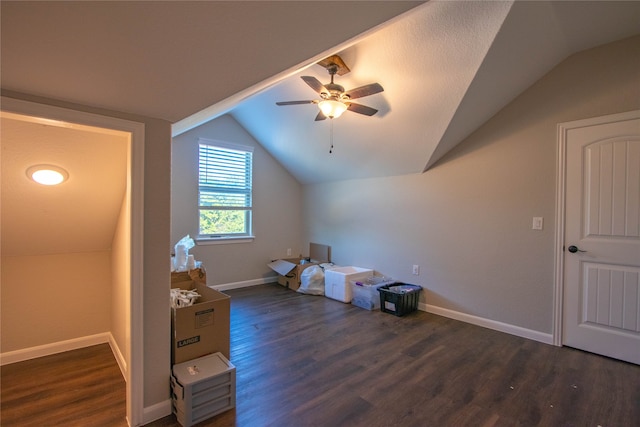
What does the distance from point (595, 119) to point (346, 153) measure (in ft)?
8.29

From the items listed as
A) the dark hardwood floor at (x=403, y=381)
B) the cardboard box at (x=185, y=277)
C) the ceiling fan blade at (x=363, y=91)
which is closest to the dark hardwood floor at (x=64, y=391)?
the dark hardwood floor at (x=403, y=381)

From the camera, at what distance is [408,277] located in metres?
3.86

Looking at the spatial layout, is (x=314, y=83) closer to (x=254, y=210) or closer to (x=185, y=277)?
(x=185, y=277)

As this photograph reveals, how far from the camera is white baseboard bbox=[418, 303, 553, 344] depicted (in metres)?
2.79

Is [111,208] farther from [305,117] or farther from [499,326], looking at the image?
[499,326]

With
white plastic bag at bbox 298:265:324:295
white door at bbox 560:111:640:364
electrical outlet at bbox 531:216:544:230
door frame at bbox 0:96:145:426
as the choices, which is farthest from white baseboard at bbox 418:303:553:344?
door frame at bbox 0:96:145:426

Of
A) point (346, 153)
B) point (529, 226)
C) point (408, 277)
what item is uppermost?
point (346, 153)

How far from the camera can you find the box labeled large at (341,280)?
13.0ft

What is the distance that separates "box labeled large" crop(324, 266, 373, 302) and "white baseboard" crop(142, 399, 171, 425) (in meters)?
2.51

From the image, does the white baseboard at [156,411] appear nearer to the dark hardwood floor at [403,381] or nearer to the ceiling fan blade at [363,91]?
the dark hardwood floor at [403,381]

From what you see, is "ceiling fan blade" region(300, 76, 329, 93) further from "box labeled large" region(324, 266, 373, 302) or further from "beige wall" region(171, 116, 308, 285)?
"beige wall" region(171, 116, 308, 285)

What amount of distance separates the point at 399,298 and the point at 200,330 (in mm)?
2285

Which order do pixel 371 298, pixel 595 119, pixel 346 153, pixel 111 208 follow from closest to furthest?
pixel 111 208 < pixel 595 119 < pixel 371 298 < pixel 346 153

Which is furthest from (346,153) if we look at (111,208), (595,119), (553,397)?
(553,397)
